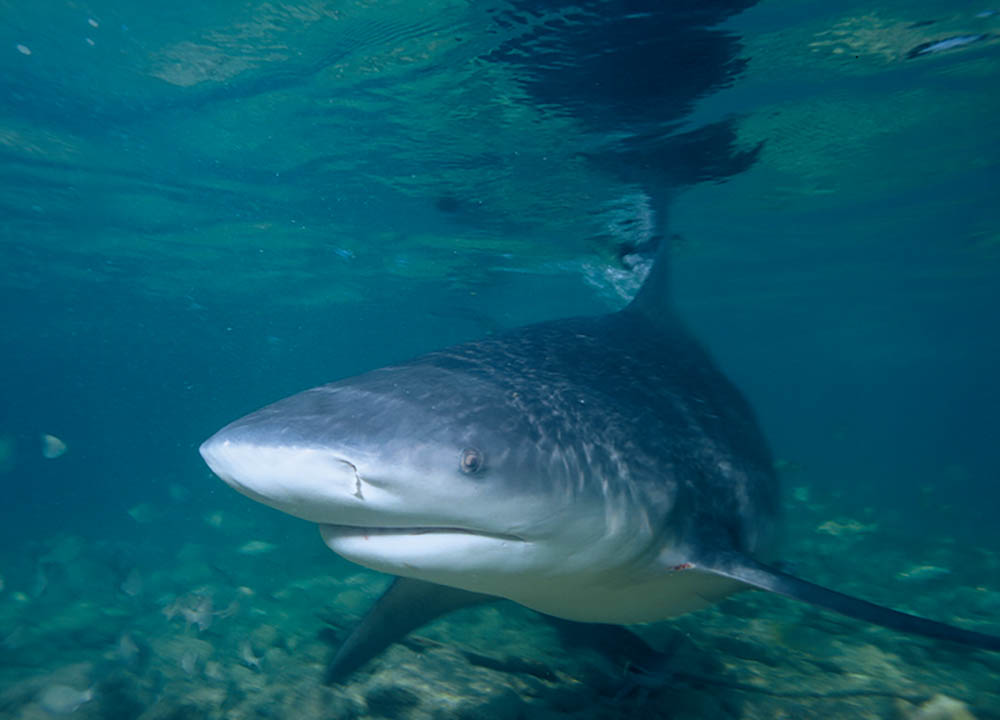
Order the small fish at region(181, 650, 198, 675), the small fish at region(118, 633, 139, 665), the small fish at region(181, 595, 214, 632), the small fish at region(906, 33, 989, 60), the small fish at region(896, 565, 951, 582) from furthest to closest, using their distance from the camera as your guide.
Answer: the small fish at region(896, 565, 951, 582)
the small fish at region(906, 33, 989, 60)
the small fish at region(181, 595, 214, 632)
the small fish at region(118, 633, 139, 665)
the small fish at region(181, 650, 198, 675)

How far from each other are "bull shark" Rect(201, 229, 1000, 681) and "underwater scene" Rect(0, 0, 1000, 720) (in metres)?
0.02

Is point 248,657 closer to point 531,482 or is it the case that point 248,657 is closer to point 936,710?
point 531,482

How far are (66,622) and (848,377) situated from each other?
119240mm

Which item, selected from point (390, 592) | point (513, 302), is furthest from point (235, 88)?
point (513, 302)

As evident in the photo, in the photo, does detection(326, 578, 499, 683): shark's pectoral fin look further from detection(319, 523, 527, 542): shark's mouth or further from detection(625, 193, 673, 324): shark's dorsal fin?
detection(625, 193, 673, 324): shark's dorsal fin

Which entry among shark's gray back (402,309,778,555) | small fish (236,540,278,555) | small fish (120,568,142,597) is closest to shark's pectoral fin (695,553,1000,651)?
shark's gray back (402,309,778,555)

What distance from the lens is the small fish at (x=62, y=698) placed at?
3674 millimetres

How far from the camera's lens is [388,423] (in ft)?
6.87

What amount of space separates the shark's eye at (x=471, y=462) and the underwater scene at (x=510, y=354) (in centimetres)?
1

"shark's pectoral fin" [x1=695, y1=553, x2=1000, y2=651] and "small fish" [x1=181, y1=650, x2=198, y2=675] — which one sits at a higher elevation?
"shark's pectoral fin" [x1=695, y1=553, x2=1000, y2=651]

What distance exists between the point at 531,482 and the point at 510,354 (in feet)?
4.39

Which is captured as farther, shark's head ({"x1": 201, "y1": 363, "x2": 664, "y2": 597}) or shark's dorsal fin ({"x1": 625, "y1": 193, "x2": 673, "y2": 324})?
shark's dorsal fin ({"x1": 625, "y1": 193, "x2": 673, "y2": 324})

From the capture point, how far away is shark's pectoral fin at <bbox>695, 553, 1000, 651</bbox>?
2.52 meters

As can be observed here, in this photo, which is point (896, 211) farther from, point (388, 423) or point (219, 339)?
point (219, 339)
